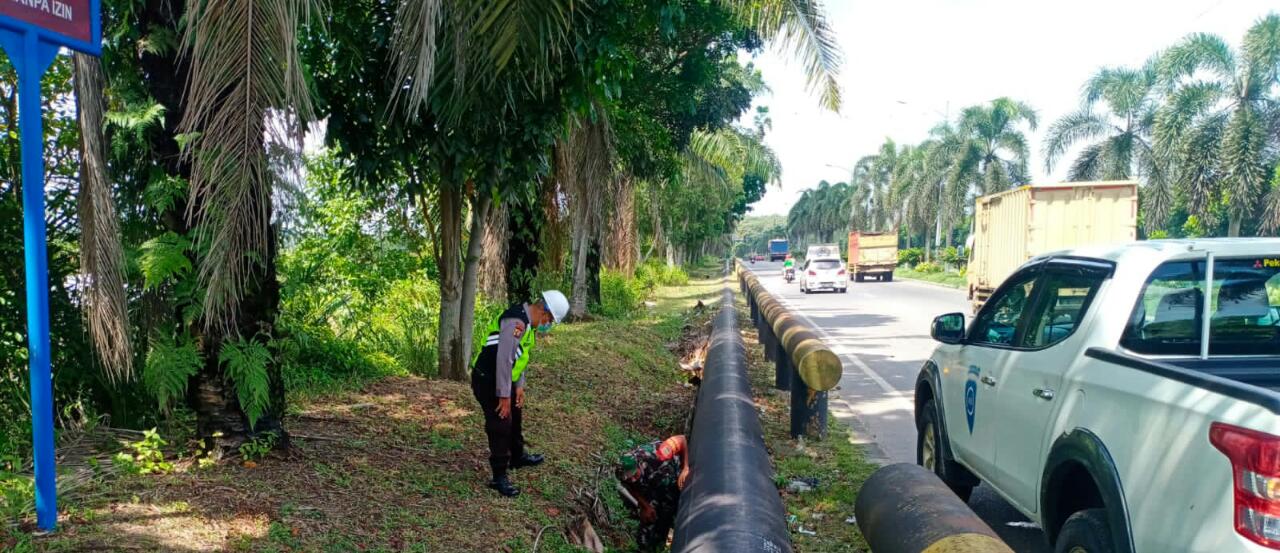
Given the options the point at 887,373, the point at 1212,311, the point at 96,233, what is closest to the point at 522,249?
the point at 887,373

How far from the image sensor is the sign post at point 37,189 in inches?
136

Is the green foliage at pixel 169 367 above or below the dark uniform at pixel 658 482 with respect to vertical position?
above

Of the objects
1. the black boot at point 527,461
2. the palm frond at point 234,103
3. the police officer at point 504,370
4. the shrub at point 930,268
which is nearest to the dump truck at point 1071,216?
the black boot at point 527,461

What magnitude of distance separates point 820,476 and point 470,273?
362 cm

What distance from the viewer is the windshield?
353 cm

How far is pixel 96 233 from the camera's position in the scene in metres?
4.21

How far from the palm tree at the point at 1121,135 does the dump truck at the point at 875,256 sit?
1047cm

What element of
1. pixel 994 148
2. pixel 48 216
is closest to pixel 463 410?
pixel 48 216

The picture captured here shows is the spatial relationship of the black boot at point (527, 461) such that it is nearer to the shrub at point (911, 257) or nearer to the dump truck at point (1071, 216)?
the dump truck at point (1071, 216)

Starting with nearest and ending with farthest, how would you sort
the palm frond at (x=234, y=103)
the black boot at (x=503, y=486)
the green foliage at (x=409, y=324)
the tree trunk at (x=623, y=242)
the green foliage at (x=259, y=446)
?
1. the palm frond at (x=234, y=103)
2. the green foliage at (x=259, y=446)
3. the black boot at (x=503, y=486)
4. the green foliage at (x=409, y=324)
5. the tree trunk at (x=623, y=242)

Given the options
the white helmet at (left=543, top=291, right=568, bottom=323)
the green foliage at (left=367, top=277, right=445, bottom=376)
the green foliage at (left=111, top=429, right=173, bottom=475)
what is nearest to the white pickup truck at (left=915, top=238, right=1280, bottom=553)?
the white helmet at (left=543, top=291, right=568, bottom=323)

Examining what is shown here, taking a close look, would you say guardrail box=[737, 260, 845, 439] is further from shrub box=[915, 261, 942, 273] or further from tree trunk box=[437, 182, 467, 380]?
shrub box=[915, 261, 942, 273]

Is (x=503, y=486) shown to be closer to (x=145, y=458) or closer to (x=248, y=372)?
(x=248, y=372)

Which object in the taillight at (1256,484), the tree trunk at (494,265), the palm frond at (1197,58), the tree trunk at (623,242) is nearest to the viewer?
the taillight at (1256,484)
